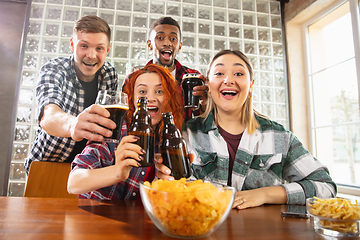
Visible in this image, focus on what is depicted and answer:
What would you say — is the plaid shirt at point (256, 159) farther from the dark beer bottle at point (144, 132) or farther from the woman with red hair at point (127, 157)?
the dark beer bottle at point (144, 132)

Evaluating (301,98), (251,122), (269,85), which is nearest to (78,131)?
(251,122)

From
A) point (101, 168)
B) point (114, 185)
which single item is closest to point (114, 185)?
point (114, 185)

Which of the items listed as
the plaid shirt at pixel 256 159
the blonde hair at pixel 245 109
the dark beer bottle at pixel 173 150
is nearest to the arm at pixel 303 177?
the plaid shirt at pixel 256 159

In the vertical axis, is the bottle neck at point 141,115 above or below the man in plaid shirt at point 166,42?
below

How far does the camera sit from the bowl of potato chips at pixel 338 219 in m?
0.55

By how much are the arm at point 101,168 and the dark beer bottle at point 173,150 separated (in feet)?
0.31

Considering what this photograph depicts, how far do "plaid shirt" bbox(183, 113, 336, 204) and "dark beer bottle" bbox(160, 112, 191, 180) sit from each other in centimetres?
52

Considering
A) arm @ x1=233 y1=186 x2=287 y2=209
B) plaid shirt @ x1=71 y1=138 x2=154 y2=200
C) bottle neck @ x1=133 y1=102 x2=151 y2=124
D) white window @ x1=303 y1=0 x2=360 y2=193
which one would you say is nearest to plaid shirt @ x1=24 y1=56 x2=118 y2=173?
plaid shirt @ x1=71 y1=138 x2=154 y2=200

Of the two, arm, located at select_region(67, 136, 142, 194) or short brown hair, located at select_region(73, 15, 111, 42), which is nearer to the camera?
arm, located at select_region(67, 136, 142, 194)

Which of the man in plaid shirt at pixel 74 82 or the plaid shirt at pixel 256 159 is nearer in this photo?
the plaid shirt at pixel 256 159

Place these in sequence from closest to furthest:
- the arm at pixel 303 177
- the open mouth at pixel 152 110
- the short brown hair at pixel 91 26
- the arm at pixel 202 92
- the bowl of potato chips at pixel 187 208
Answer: the bowl of potato chips at pixel 187 208, the arm at pixel 303 177, the open mouth at pixel 152 110, the arm at pixel 202 92, the short brown hair at pixel 91 26

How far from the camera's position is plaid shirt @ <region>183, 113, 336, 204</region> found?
1.21 m

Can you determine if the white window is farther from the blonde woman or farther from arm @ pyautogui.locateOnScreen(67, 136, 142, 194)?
arm @ pyautogui.locateOnScreen(67, 136, 142, 194)

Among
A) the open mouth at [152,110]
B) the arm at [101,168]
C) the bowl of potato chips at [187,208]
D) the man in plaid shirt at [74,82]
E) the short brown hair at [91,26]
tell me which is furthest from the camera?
the short brown hair at [91,26]
